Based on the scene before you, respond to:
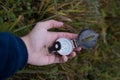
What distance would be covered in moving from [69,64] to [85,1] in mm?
525

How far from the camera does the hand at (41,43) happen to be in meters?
1.81

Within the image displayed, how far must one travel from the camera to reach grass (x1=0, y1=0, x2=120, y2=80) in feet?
6.69

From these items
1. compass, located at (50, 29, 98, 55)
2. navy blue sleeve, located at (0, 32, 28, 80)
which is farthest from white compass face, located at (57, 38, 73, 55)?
navy blue sleeve, located at (0, 32, 28, 80)

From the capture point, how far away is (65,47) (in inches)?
72.8

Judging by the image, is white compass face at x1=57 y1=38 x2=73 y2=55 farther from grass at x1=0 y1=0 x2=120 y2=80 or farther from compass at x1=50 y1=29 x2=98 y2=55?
grass at x1=0 y1=0 x2=120 y2=80

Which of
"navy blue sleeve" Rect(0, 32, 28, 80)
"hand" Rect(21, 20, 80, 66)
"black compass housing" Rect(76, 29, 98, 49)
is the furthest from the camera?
"black compass housing" Rect(76, 29, 98, 49)

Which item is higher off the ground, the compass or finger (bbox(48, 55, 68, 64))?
the compass

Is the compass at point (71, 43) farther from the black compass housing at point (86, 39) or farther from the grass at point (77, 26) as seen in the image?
the grass at point (77, 26)

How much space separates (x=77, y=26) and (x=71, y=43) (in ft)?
1.23

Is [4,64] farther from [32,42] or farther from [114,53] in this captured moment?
[114,53]

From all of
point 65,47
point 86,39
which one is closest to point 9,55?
point 65,47

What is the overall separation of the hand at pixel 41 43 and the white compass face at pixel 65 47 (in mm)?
41

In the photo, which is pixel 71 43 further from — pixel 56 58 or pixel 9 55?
pixel 9 55

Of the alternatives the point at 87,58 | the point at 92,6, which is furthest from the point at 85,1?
the point at 87,58
